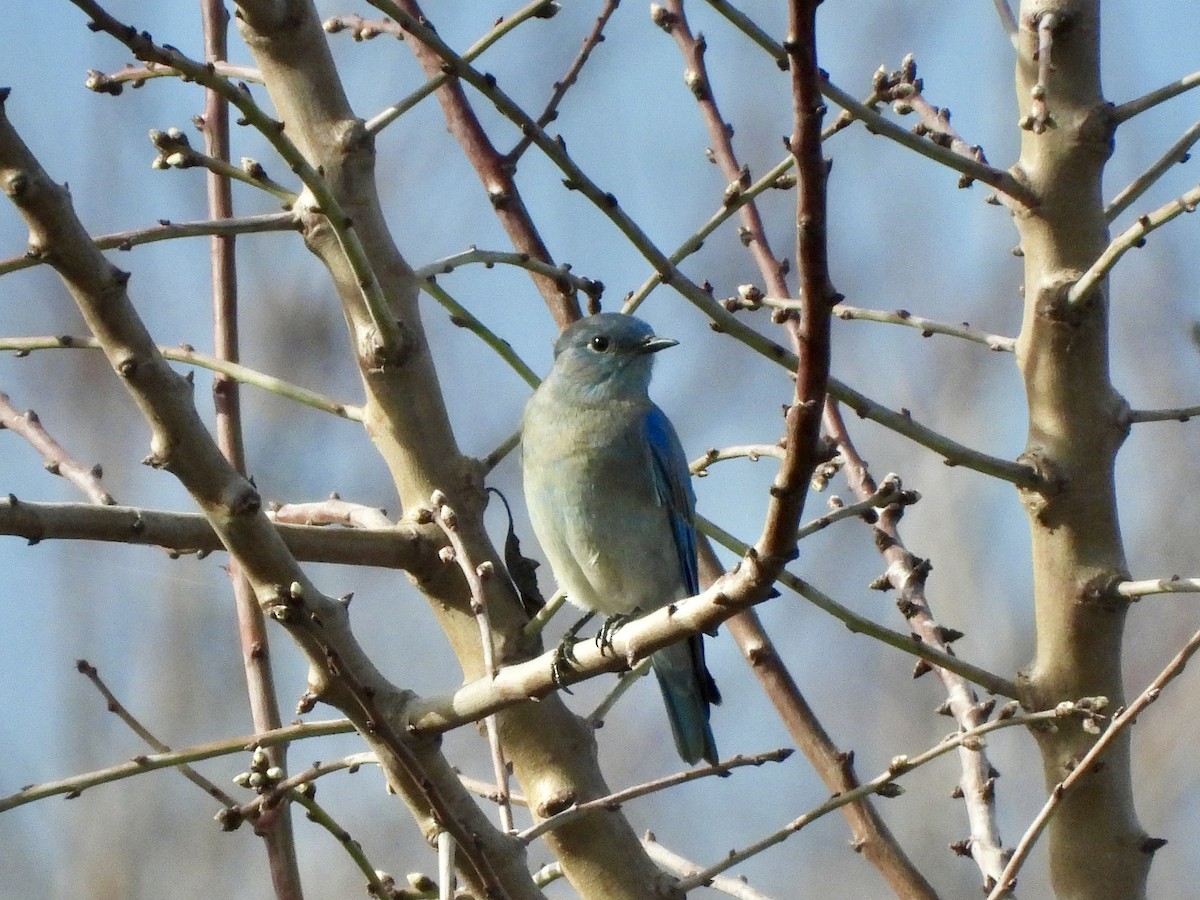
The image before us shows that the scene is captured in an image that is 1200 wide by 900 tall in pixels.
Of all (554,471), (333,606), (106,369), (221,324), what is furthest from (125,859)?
(333,606)

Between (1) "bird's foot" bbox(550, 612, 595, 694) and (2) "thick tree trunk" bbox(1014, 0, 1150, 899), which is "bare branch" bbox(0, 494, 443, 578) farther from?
(2) "thick tree trunk" bbox(1014, 0, 1150, 899)

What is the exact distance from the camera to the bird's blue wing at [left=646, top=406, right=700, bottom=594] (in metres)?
4.37

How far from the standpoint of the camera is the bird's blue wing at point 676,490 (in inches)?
172

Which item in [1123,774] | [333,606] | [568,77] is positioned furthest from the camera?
[568,77]

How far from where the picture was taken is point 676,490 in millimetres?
4441

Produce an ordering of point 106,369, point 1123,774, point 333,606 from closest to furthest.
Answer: point 333,606, point 1123,774, point 106,369

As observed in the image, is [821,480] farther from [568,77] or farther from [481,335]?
[568,77]

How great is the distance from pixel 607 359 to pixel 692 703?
1202 millimetres

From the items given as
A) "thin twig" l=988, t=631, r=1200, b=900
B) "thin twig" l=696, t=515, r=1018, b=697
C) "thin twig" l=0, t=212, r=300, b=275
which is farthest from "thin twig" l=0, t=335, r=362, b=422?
"thin twig" l=988, t=631, r=1200, b=900

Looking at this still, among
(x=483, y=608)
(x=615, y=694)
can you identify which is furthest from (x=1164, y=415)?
(x=483, y=608)

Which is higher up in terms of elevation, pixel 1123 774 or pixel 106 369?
pixel 106 369

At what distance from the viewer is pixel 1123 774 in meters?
2.93

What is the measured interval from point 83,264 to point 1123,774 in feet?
7.37

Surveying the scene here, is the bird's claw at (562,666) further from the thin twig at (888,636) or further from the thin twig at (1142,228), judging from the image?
the thin twig at (1142,228)
